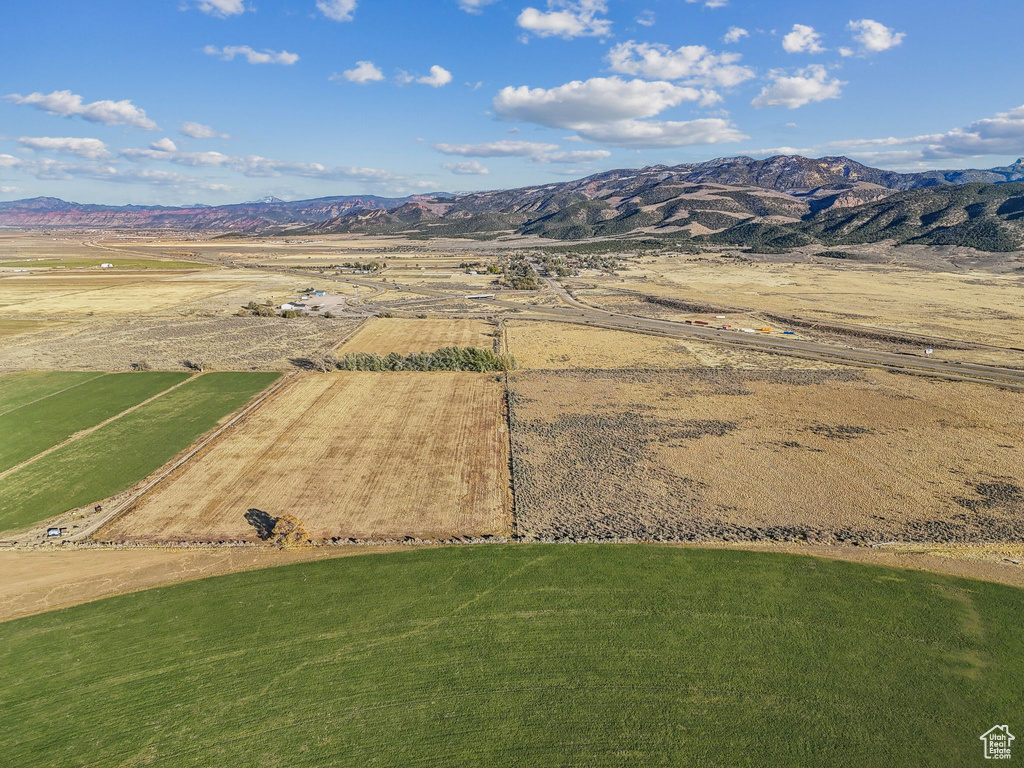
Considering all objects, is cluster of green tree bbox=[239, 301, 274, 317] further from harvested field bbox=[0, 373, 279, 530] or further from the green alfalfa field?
the green alfalfa field

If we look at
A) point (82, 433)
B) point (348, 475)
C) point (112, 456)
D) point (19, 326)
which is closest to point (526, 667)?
point (348, 475)

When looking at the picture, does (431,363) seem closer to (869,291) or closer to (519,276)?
(519,276)

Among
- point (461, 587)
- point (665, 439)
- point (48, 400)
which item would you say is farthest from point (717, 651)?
point (48, 400)

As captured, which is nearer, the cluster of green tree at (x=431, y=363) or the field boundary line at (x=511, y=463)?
the field boundary line at (x=511, y=463)

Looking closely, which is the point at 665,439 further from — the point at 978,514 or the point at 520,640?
the point at 520,640

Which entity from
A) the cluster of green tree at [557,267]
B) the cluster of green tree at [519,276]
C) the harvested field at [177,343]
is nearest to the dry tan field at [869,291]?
the cluster of green tree at [557,267]

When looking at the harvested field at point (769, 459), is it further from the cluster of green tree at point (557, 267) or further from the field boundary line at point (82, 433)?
the cluster of green tree at point (557, 267)
